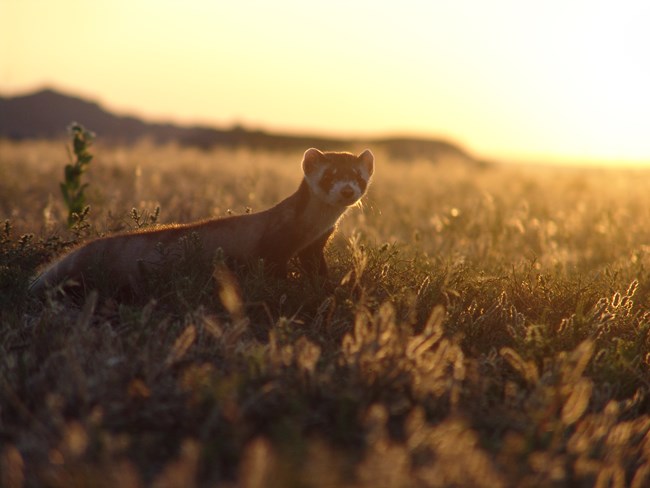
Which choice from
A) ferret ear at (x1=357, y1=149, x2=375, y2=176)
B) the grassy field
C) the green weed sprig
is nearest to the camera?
the grassy field

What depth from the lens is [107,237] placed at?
5.32 meters

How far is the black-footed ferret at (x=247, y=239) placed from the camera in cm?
512

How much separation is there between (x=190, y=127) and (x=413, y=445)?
6297cm

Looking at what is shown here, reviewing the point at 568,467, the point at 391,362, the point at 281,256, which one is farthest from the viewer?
the point at 281,256

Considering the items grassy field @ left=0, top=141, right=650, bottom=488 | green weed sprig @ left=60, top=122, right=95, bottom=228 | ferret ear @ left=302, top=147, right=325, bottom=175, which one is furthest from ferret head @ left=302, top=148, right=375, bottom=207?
green weed sprig @ left=60, top=122, right=95, bottom=228

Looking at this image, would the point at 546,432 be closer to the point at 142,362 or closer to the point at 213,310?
the point at 142,362

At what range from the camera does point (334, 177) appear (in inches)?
219

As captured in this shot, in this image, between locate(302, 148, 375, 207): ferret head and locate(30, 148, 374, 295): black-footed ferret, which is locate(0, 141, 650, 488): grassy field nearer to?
locate(30, 148, 374, 295): black-footed ferret

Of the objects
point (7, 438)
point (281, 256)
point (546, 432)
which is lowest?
point (7, 438)

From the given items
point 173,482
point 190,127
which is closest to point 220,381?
point 173,482

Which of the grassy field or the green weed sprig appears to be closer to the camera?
the grassy field

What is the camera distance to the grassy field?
2.82 meters

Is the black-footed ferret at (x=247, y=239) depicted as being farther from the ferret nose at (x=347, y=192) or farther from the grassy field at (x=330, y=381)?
the grassy field at (x=330, y=381)

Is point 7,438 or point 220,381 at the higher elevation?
point 220,381
